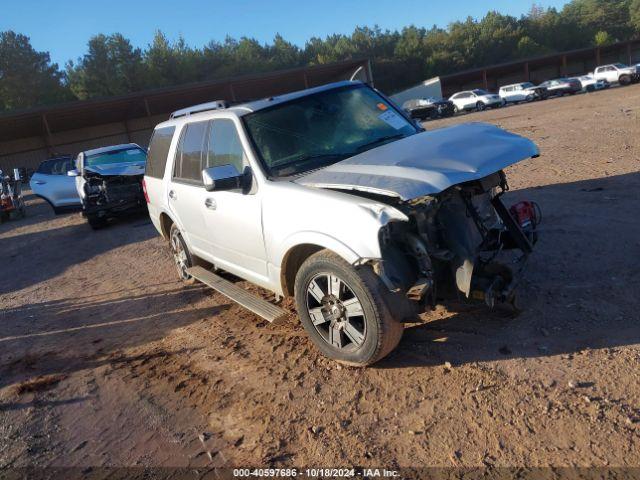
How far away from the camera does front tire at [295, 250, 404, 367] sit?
127 inches

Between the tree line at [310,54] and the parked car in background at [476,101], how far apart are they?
23813 mm

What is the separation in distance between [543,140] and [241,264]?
1093 centimetres

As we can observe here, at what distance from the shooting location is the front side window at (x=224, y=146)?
14.0 ft

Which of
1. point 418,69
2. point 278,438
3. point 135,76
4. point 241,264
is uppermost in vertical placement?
point 135,76

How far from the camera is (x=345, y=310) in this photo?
347 centimetres

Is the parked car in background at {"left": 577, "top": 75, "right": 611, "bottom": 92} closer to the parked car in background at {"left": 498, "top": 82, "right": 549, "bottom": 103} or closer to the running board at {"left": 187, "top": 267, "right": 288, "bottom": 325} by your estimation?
the parked car in background at {"left": 498, "top": 82, "right": 549, "bottom": 103}

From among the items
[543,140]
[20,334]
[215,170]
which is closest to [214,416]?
[215,170]

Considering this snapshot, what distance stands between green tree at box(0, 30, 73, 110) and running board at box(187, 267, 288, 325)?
205 feet

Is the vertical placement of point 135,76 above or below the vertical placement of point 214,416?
above

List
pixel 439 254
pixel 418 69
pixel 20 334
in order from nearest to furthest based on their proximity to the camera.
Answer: pixel 439 254 < pixel 20 334 < pixel 418 69

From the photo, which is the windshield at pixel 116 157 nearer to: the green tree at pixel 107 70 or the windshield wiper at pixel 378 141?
the windshield wiper at pixel 378 141

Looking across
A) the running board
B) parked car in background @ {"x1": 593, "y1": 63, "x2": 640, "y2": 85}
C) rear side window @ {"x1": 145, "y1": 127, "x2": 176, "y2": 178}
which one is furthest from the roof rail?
parked car in background @ {"x1": 593, "y1": 63, "x2": 640, "y2": 85}

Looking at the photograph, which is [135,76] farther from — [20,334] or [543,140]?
[20,334]

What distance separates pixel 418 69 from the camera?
67.7m
